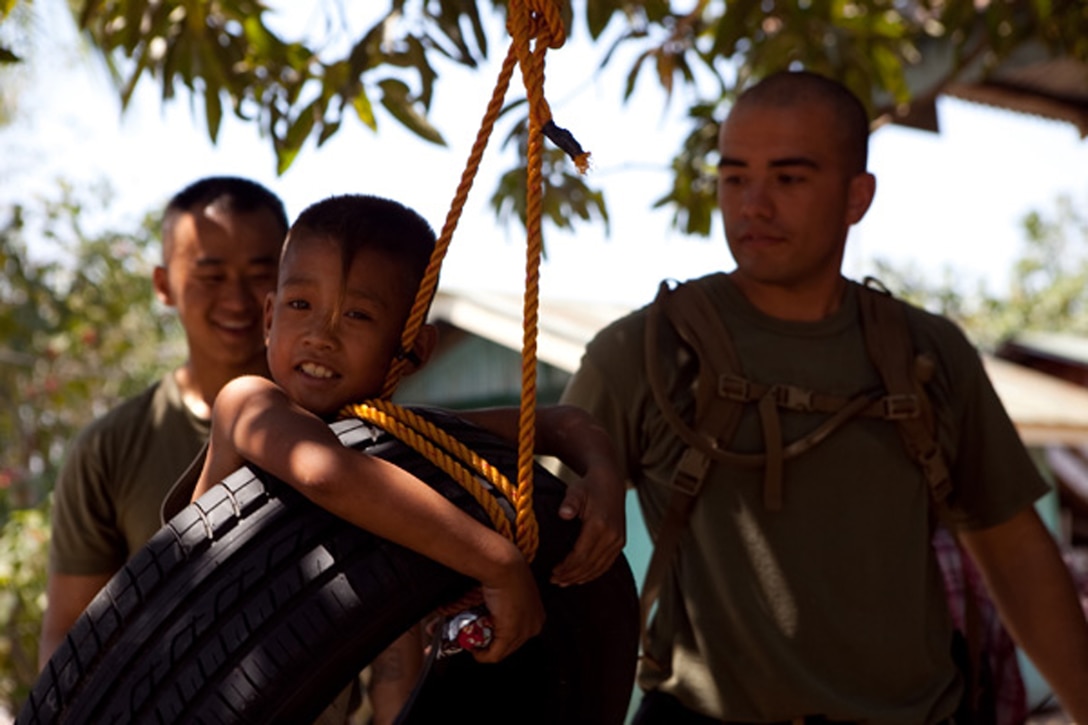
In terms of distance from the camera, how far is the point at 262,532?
5.74 feet

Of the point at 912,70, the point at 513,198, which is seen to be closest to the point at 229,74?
the point at 513,198

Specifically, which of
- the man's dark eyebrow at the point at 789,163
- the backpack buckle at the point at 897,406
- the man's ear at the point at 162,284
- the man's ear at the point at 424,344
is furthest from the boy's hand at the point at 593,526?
the man's ear at the point at 162,284

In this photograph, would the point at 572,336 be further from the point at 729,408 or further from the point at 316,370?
the point at 316,370

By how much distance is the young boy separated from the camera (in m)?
1.69

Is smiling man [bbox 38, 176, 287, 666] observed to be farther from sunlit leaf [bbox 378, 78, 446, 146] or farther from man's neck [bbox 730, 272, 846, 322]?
man's neck [bbox 730, 272, 846, 322]

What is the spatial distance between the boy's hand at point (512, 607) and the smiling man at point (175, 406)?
1332 millimetres

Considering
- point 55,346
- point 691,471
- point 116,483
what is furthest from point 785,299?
point 55,346

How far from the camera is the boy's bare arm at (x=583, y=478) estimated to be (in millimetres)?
1881

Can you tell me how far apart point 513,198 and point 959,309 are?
3254 centimetres

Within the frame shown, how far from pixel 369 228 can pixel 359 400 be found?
9.2 inches

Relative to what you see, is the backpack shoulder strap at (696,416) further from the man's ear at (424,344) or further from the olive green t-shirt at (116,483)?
the olive green t-shirt at (116,483)

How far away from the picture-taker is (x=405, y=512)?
169 centimetres

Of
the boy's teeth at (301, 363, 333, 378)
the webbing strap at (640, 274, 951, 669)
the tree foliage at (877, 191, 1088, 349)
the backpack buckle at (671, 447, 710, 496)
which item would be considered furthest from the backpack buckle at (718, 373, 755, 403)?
the tree foliage at (877, 191, 1088, 349)

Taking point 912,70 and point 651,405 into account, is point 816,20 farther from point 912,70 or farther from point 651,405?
point 651,405
